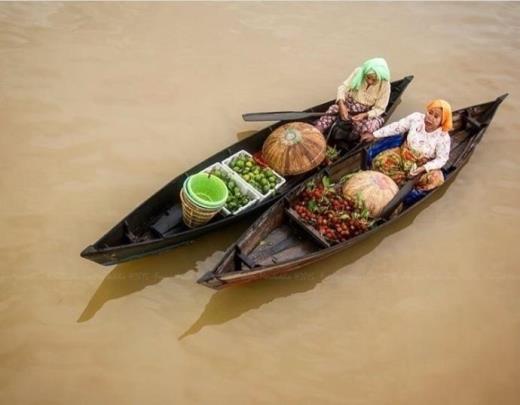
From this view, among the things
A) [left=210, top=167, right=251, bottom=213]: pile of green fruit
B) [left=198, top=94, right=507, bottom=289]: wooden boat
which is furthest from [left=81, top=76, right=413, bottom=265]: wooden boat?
[left=198, top=94, right=507, bottom=289]: wooden boat

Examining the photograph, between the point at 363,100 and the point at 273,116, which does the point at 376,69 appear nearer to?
the point at 363,100

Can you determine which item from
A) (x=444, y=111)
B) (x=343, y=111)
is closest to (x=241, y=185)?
(x=343, y=111)

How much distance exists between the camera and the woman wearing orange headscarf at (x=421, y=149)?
5688mm

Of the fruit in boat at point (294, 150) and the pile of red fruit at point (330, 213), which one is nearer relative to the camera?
the pile of red fruit at point (330, 213)

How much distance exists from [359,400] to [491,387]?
1470mm

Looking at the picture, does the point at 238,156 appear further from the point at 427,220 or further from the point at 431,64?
the point at 431,64

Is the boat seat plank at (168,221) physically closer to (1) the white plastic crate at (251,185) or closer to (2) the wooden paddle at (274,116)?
(1) the white plastic crate at (251,185)

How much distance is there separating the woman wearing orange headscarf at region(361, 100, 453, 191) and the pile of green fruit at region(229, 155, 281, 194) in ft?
4.60

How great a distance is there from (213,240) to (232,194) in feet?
2.17

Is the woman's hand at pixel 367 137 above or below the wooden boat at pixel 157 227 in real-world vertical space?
above

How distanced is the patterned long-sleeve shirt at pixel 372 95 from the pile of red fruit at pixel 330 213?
1.39 m

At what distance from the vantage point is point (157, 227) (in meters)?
5.26

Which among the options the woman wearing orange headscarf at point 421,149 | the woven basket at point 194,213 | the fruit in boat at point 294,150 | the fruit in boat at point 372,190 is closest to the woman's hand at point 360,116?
the woman wearing orange headscarf at point 421,149

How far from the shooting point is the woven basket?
4891 mm
